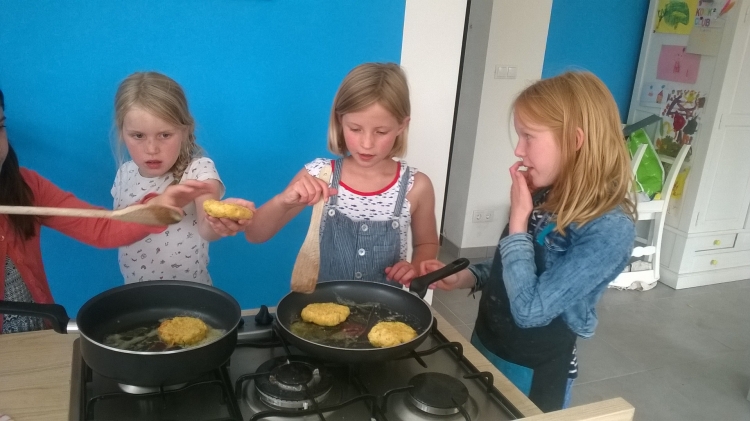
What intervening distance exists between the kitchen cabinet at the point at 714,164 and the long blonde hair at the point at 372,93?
7.44 feet

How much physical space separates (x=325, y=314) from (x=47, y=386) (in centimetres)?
39

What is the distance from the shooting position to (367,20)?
4.43 ft

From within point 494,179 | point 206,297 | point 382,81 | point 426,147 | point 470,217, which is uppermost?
point 382,81

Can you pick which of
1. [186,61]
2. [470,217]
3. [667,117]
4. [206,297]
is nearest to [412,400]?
[206,297]

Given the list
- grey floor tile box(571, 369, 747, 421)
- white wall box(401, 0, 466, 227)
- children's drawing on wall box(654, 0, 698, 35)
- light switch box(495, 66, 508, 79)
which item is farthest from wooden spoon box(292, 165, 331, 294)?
children's drawing on wall box(654, 0, 698, 35)

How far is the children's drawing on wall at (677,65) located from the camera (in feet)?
9.54

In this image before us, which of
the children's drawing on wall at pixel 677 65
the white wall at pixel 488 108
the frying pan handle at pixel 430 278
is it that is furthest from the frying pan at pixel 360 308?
the children's drawing on wall at pixel 677 65

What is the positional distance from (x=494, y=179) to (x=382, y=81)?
2103 millimetres

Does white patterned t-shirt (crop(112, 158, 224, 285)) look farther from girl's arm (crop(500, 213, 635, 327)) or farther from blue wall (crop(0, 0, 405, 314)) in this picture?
girl's arm (crop(500, 213, 635, 327))

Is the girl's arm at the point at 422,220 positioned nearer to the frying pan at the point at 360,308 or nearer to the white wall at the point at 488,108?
the frying pan at the point at 360,308

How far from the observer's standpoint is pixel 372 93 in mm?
1125

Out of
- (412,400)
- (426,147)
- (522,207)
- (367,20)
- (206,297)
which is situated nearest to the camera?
(412,400)

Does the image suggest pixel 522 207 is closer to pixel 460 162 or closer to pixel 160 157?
pixel 160 157

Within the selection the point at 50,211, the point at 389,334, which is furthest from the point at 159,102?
the point at 389,334
